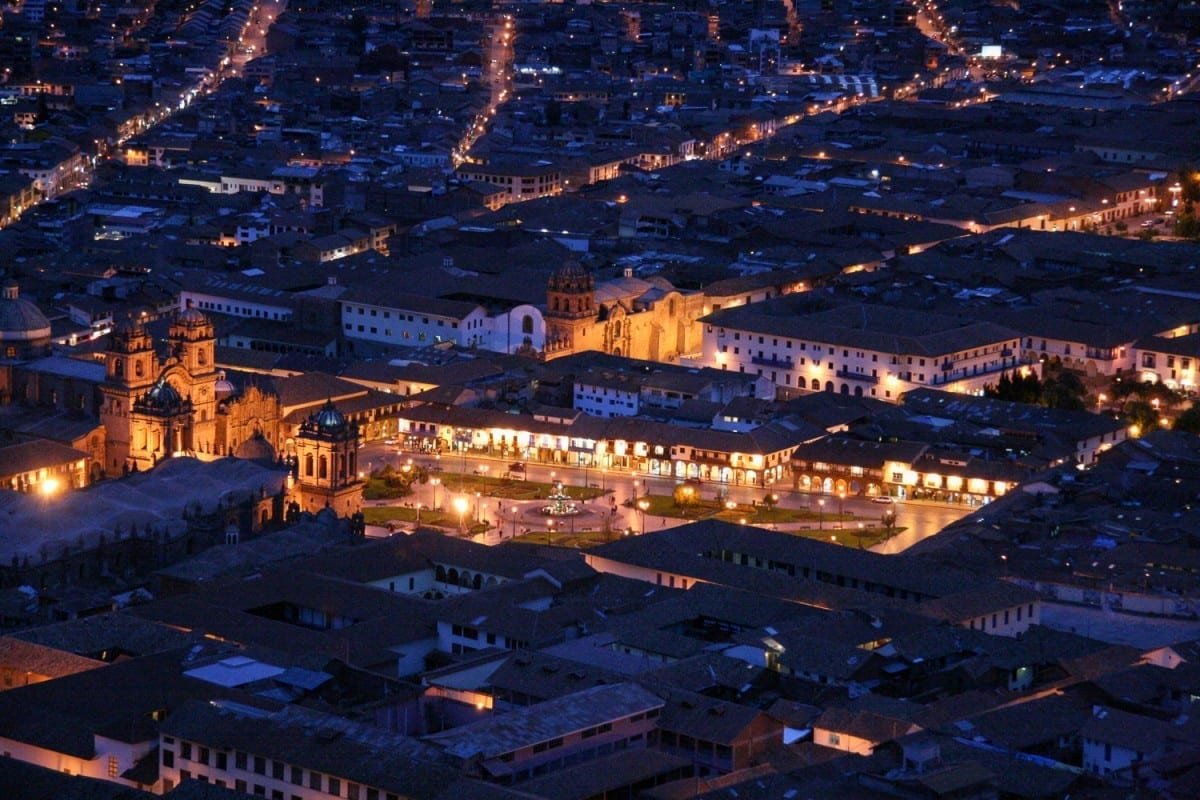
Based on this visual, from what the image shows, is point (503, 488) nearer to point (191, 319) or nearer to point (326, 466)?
point (326, 466)

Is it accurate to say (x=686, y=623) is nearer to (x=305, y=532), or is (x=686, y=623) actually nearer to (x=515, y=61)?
(x=305, y=532)

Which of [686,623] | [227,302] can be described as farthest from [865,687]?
[227,302]

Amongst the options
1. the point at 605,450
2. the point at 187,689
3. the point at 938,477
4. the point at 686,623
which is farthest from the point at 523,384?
the point at 187,689

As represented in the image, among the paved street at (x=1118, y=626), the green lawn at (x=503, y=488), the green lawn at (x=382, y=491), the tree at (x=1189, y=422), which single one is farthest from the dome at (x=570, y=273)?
the paved street at (x=1118, y=626)

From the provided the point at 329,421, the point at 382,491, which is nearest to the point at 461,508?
the point at 382,491

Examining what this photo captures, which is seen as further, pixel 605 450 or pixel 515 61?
pixel 515 61

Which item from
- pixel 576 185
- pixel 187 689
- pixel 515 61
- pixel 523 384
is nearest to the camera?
pixel 187 689

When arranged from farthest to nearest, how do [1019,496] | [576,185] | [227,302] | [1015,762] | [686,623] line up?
1. [576,185]
2. [227,302]
3. [1019,496]
4. [686,623]
5. [1015,762]
